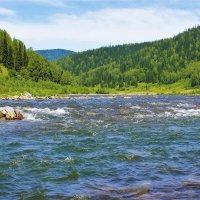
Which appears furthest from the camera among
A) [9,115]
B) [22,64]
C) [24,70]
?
[22,64]

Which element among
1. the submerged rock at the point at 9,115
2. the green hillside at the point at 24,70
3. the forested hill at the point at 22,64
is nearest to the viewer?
the submerged rock at the point at 9,115

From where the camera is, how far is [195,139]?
28172 millimetres

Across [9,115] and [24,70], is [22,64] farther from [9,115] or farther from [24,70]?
[9,115]

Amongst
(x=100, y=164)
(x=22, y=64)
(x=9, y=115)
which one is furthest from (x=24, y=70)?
(x=100, y=164)

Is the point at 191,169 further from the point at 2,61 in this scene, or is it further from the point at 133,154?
the point at 2,61

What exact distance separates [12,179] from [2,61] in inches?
5645

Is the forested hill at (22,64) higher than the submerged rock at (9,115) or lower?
higher

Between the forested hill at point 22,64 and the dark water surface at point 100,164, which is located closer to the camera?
the dark water surface at point 100,164

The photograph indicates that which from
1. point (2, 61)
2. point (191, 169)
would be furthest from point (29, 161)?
point (2, 61)

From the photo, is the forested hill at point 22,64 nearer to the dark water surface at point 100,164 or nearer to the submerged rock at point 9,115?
the submerged rock at point 9,115

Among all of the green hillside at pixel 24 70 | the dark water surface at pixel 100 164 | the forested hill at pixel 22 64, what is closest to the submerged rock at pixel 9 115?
the dark water surface at pixel 100 164

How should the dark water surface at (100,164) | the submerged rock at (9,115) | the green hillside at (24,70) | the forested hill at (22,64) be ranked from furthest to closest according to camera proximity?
the forested hill at (22,64) < the green hillside at (24,70) < the submerged rock at (9,115) < the dark water surface at (100,164)

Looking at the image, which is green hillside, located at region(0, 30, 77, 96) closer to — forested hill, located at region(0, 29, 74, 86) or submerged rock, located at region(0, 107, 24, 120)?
forested hill, located at region(0, 29, 74, 86)

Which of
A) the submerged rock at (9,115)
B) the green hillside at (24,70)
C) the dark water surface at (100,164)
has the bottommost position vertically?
the dark water surface at (100,164)
